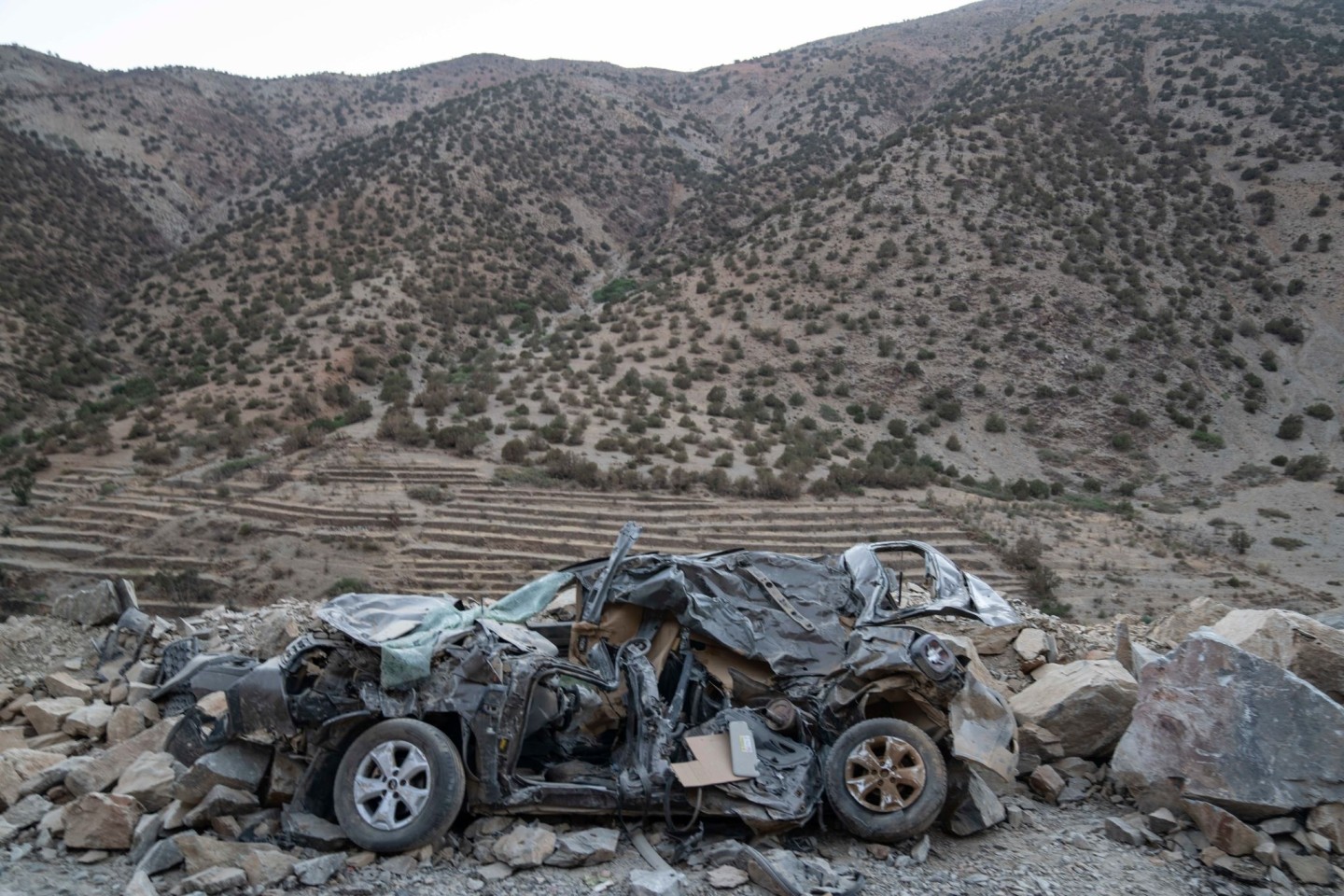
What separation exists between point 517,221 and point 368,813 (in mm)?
46291

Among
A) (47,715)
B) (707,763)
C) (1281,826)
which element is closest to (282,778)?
(707,763)

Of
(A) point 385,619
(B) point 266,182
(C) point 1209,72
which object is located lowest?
(A) point 385,619

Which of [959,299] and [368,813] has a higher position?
[959,299]

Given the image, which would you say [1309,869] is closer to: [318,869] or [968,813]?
[968,813]

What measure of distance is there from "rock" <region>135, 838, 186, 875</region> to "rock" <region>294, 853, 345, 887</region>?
2.47 feet

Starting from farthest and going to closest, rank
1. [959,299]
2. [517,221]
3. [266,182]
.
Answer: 1. [266,182]
2. [517,221]
3. [959,299]

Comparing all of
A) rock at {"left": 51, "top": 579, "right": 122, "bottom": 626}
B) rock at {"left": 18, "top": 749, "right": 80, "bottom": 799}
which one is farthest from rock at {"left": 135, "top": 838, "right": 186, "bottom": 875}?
rock at {"left": 51, "top": 579, "right": 122, "bottom": 626}

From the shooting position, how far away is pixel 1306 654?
5613 mm

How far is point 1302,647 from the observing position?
5629mm

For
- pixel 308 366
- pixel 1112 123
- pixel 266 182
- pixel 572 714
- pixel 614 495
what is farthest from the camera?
pixel 266 182

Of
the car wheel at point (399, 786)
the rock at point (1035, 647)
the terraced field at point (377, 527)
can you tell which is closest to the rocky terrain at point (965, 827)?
the car wheel at point (399, 786)

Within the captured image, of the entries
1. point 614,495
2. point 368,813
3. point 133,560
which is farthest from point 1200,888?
point 133,560

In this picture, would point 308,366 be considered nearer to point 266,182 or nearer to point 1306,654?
point 1306,654

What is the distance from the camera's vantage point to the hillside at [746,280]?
24.6 m
